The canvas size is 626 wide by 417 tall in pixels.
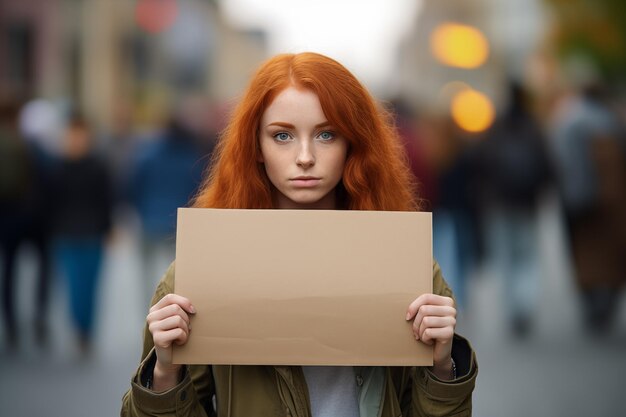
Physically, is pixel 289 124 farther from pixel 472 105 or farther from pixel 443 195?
pixel 472 105

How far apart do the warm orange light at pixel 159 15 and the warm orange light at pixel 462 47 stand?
5165mm

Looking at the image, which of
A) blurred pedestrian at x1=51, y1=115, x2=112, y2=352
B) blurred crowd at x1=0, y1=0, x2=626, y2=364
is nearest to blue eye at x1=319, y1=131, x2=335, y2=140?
blurred crowd at x1=0, y1=0, x2=626, y2=364

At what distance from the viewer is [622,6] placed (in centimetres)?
1337

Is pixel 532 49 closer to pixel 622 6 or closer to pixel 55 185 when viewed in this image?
pixel 622 6

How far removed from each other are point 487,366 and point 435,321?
16.1ft

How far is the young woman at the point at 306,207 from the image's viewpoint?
2.15 m

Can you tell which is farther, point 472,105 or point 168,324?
point 472,105

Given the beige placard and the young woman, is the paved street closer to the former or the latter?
the young woman

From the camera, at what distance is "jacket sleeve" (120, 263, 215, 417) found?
2156 mm

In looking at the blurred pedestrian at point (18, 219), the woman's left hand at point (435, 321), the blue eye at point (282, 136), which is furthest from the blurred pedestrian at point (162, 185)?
the woman's left hand at point (435, 321)

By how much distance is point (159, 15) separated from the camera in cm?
1875

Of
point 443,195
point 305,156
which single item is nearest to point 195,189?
point 443,195

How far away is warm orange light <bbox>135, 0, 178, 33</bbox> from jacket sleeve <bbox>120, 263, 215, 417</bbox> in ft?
55.2

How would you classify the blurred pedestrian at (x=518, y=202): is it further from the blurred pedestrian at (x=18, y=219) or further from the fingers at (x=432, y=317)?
the fingers at (x=432, y=317)
